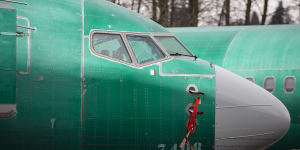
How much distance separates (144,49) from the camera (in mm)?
8977

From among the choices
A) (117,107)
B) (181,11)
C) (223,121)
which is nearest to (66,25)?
(117,107)

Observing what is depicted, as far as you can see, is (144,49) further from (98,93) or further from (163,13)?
(163,13)

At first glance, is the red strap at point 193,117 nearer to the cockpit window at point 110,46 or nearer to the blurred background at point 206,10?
the cockpit window at point 110,46

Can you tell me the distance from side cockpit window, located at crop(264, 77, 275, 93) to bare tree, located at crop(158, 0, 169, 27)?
618 inches

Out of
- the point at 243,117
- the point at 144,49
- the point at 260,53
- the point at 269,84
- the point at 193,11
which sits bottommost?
the point at 243,117

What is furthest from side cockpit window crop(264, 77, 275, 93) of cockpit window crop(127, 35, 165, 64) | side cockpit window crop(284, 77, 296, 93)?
cockpit window crop(127, 35, 165, 64)

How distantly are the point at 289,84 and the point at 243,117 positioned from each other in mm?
8000

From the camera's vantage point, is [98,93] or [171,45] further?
[171,45]

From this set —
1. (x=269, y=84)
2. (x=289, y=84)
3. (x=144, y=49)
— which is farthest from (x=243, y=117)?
(x=269, y=84)

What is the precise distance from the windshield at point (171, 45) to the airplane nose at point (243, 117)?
90 cm

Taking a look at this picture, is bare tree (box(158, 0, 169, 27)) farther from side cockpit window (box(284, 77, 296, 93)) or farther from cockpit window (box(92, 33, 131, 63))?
cockpit window (box(92, 33, 131, 63))

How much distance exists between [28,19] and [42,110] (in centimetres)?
164

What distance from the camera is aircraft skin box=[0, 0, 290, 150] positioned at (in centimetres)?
809

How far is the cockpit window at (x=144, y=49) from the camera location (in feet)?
28.9
